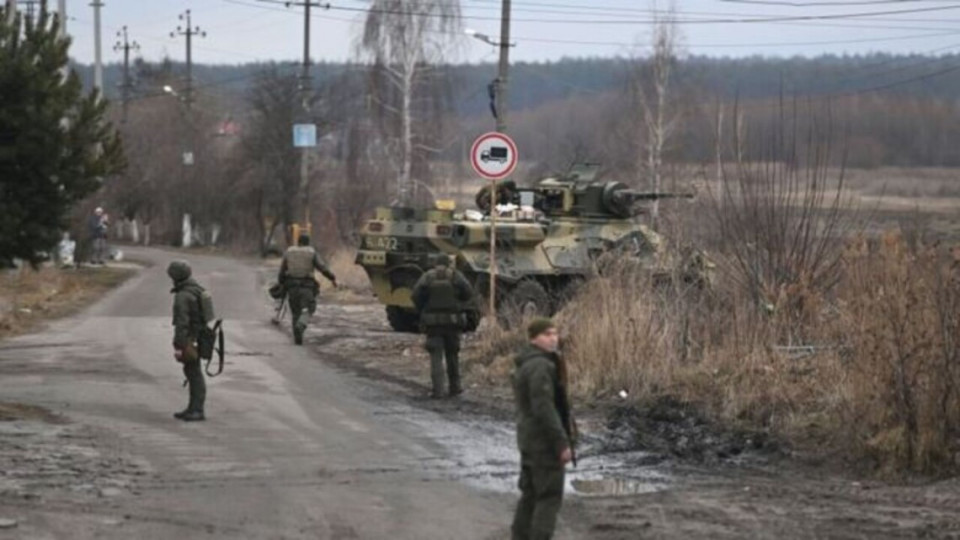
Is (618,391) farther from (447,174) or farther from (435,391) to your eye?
(447,174)

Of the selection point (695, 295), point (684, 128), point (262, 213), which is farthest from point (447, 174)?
point (695, 295)

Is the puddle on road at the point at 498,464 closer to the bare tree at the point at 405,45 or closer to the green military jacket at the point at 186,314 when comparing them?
the green military jacket at the point at 186,314

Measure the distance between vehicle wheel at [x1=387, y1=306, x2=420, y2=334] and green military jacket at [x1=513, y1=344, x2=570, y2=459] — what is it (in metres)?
15.1

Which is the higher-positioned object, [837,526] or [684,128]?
[684,128]

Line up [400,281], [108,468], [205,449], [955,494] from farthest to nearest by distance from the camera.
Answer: [400,281] < [205,449] < [108,468] < [955,494]

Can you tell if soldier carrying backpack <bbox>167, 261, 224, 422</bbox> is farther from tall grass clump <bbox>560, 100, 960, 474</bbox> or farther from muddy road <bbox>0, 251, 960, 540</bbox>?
tall grass clump <bbox>560, 100, 960, 474</bbox>

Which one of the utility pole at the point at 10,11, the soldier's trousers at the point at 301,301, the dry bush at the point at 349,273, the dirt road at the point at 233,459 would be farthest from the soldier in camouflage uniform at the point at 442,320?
the dry bush at the point at 349,273

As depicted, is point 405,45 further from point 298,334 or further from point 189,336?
point 189,336

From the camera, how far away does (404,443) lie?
12.9m

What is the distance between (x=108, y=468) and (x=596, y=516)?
392 cm

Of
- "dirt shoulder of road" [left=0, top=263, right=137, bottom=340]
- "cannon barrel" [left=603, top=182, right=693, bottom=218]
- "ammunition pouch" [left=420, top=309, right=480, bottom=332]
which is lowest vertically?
"dirt shoulder of road" [left=0, top=263, right=137, bottom=340]

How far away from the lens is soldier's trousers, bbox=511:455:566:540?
8.47 metres

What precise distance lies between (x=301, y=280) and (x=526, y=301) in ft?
11.5

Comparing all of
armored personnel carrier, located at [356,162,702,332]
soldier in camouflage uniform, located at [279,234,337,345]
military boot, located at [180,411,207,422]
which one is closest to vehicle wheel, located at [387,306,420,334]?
armored personnel carrier, located at [356,162,702,332]
